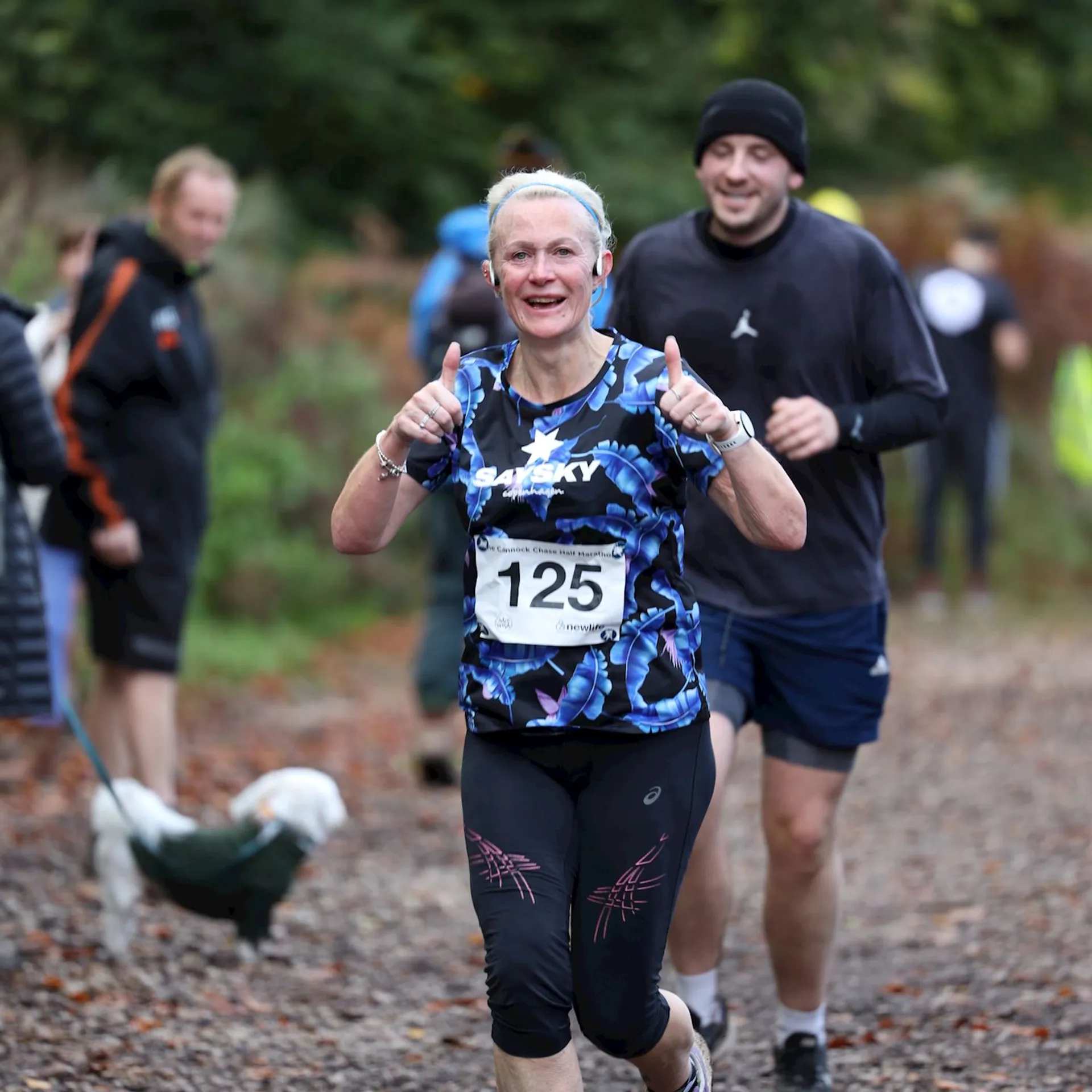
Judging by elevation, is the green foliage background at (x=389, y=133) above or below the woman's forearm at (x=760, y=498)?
above

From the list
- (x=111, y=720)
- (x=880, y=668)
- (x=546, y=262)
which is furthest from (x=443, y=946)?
(x=546, y=262)

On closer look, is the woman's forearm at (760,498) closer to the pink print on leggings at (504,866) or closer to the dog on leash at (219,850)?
the pink print on leggings at (504,866)

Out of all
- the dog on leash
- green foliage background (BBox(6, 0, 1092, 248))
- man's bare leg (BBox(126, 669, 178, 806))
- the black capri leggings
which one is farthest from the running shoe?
green foliage background (BBox(6, 0, 1092, 248))

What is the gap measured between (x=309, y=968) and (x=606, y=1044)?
8.05 ft

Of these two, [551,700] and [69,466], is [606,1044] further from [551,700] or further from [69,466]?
[69,466]

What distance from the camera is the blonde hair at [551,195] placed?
3.68 meters


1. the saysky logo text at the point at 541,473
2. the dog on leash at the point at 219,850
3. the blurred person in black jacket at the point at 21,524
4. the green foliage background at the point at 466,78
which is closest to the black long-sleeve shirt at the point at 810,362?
the saysky logo text at the point at 541,473

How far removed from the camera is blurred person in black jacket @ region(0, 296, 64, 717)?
5.39 metres

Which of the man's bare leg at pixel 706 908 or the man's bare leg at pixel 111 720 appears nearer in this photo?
the man's bare leg at pixel 706 908

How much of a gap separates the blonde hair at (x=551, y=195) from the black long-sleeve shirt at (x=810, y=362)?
0.97 m

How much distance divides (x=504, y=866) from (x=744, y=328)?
63.6 inches

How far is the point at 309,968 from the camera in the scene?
237 inches

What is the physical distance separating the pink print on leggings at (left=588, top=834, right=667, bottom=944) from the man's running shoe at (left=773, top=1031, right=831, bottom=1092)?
127 centimetres

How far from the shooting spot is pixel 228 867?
562cm
